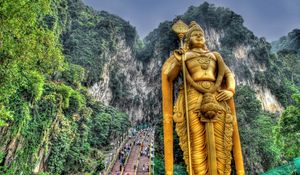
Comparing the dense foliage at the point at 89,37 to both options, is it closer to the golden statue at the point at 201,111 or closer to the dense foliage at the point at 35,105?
the dense foliage at the point at 35,105

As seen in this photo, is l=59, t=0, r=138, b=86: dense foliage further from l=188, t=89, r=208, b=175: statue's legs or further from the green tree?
l=188, t=89, r=208, b=175: statue's legs

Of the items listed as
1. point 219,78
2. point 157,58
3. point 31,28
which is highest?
point 157,58

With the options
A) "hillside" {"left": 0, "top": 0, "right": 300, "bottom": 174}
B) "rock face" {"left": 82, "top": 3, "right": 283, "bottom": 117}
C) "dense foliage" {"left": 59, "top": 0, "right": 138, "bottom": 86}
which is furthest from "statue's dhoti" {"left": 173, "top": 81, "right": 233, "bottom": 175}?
"rock face" {"left": 82, "top": 3, "right": 283, "bottom": 117}

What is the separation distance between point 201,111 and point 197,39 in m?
0.96

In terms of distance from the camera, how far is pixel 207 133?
279 cm

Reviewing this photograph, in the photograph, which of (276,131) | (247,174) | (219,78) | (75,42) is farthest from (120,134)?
(219,78)

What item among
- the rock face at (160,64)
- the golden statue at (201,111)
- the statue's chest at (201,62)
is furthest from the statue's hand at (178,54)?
the rock face at (160,64)

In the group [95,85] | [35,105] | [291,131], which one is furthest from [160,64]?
[291,131]

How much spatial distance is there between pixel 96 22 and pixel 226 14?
57.1 feet

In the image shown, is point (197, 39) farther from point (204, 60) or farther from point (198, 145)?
point (198, 145)

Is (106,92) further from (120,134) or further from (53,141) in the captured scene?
(53,141)

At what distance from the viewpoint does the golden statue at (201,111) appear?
277 centimetres

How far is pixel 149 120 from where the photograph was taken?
1455 inches

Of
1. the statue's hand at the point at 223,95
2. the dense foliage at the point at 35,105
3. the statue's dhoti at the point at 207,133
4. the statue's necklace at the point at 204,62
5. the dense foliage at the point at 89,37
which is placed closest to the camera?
the statue's dhoti at the point at 207,133
